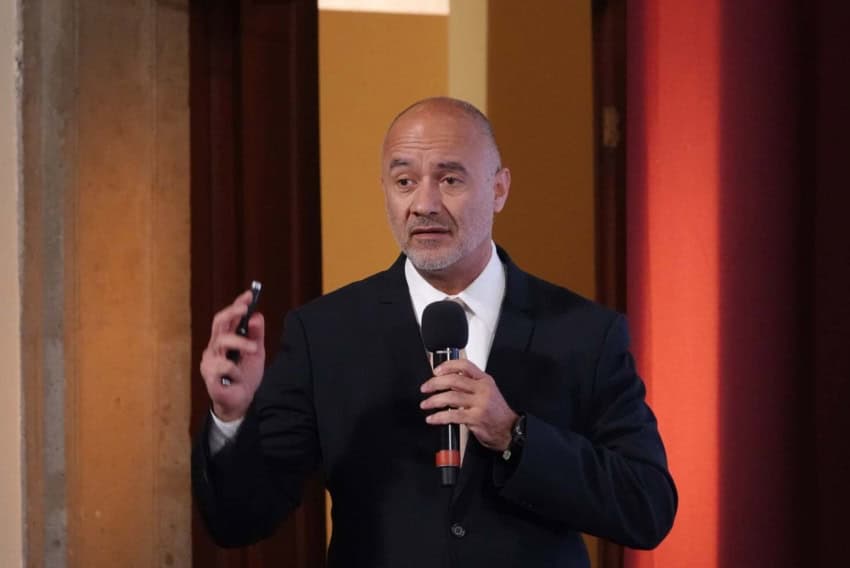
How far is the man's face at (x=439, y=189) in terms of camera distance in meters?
1.89

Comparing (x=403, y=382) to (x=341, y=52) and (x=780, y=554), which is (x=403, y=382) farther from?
(x=341, y=52)

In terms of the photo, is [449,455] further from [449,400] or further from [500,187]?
[500,187]

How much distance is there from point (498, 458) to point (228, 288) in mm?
1479

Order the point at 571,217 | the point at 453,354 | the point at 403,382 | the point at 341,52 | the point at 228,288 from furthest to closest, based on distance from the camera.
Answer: the point at 341,52 → the point at 571,217 → the point at 228,288 → the point at 403,382 → the point at 453,354

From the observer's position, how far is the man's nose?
189 cm

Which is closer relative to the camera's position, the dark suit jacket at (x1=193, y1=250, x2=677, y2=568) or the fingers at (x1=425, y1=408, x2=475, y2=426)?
the fingers at (x1=425, y1=408, x2=475, y2=426)

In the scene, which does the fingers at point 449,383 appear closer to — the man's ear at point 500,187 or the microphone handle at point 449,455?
the microphone handle at point 449,455

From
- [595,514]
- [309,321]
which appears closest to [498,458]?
[595,514]

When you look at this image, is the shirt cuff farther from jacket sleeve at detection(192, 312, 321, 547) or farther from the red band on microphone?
→ the red band on microphone

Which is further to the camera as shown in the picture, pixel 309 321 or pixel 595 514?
pixel 309 321

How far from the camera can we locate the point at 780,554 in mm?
2957

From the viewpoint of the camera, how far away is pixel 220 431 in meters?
1.77

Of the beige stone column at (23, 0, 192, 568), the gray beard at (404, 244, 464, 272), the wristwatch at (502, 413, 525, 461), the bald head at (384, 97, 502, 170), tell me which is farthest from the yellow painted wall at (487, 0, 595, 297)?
the wristwatch at (502, 413, 525, 461)

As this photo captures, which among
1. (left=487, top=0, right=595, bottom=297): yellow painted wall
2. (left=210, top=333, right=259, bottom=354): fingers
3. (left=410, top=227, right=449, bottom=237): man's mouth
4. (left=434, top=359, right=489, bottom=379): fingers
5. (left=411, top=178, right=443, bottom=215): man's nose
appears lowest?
(left=434, top=359, right=489, bottom=379): fingers
